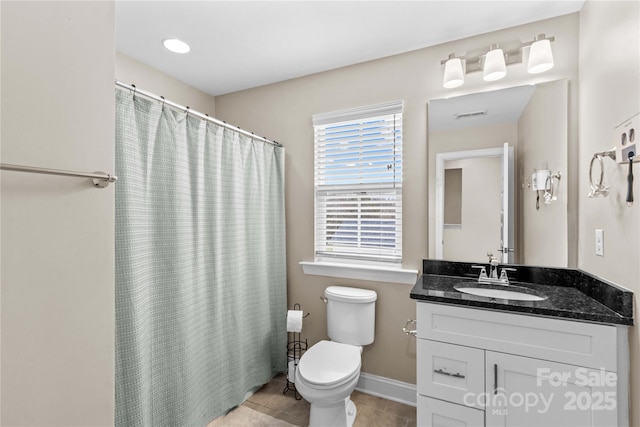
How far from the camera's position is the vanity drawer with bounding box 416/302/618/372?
1.20 metres

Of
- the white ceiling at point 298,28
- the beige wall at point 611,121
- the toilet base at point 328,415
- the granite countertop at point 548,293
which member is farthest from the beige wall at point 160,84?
the beige wall at point 611,121

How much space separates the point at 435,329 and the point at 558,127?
134 cm

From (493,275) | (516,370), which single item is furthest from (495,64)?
(516,370)

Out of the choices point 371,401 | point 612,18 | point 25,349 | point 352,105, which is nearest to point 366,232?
point 352,105

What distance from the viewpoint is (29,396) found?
82 cm

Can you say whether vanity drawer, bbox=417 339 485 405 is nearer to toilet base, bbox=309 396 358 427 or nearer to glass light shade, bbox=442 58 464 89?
toilet base, bbox=309 396 358 427

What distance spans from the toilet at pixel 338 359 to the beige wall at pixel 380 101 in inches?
6.3

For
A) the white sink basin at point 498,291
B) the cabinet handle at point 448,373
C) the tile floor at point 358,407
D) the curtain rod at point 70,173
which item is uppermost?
the curtain rod at point 70,173

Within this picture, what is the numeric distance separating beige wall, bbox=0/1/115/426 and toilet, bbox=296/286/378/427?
38.8 inches

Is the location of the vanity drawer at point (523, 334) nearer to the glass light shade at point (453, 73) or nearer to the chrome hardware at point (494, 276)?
the chrome hardware at point (494, 276)

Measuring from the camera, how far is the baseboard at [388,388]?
2.12 metres

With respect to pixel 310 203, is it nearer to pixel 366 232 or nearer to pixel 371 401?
pixel 366 232

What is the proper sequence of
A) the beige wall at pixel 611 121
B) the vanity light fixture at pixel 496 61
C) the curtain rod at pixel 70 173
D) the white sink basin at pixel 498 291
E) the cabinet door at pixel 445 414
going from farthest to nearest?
the vanity light fixture at pixel 496 61, the white sink basin at pixel 498 291, the cabinet door at pixel 445 414, the beige wall at pixel 611 121, the curtain rod at pixel 70 173

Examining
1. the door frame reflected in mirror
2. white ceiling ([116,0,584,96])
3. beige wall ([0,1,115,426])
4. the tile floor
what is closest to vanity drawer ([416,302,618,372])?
the door frame reflected in mirror
